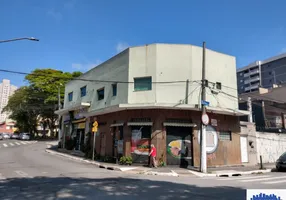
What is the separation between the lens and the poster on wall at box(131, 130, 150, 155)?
18373mm

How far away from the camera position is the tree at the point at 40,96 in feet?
148

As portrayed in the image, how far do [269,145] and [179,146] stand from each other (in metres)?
10.4

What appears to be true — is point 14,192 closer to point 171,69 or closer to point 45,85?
point 171,69

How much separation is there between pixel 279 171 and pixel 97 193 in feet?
48.5

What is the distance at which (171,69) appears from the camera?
19.0m

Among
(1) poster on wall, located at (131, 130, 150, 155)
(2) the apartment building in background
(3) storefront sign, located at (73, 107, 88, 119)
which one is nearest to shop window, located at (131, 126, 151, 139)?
(1) poster on wall, located at (131, 130, 150, 155)

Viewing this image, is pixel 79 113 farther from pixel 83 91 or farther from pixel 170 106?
pixel 170 106

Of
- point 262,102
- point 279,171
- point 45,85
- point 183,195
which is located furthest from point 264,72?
point 183,195

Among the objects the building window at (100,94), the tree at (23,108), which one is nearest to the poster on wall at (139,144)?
the building window at (100,94)

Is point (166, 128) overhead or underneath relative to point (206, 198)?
overhead

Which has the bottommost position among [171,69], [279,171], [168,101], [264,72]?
[279,171]

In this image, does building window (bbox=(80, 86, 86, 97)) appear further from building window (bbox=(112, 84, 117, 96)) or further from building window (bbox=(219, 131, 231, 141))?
building window (bbox=(219, 131, 231, 141))

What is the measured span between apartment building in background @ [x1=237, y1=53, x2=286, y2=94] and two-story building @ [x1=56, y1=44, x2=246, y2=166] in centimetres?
6496

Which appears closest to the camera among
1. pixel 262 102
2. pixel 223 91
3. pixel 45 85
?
pixel 223 91
